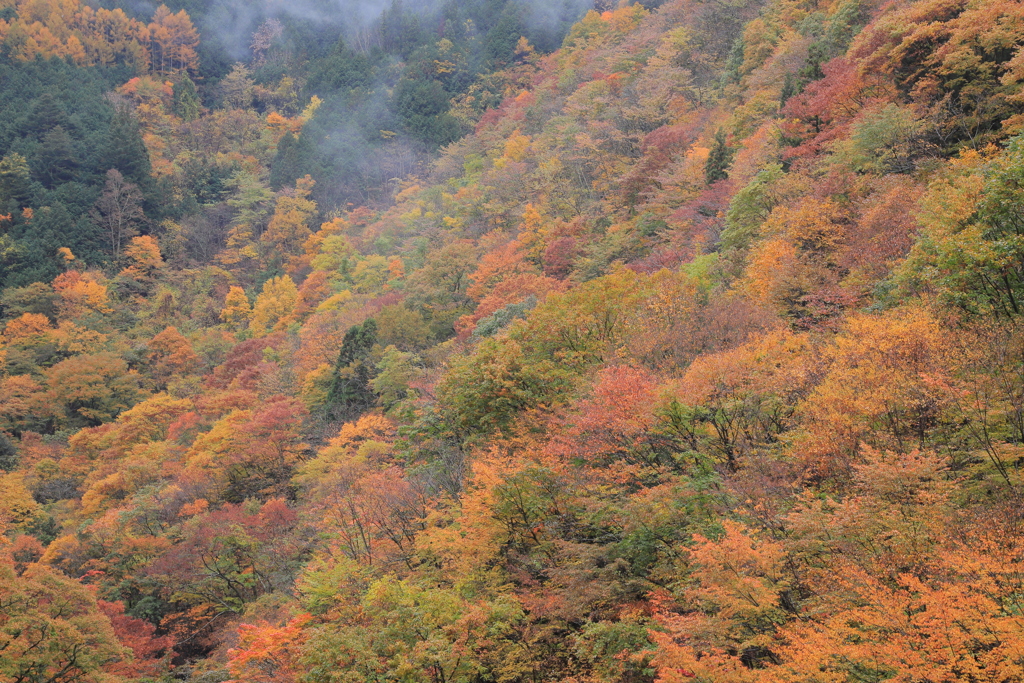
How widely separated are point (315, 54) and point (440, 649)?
346 feet

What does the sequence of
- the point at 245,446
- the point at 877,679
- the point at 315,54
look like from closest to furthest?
1. the point at 877,679
2. the point at 245,446
3. the point at 315,54

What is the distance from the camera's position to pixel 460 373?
24.4 meters

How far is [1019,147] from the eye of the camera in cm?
1512

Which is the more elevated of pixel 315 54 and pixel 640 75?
pixel 315 54

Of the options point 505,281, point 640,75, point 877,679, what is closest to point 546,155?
point 640,75

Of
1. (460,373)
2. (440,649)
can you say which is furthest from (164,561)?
(440,649)

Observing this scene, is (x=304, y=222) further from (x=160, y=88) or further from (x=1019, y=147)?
(x=1019, y=147)

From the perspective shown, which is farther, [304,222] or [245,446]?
[304,222]

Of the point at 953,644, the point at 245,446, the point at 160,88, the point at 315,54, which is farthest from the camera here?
the point at 315,54

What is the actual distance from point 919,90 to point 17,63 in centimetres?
9717

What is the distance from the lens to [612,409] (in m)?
17.0

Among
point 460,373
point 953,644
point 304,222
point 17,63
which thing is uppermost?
point 17,63

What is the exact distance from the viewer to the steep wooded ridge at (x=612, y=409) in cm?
1138

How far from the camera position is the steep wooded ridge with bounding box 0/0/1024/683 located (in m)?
11.4
